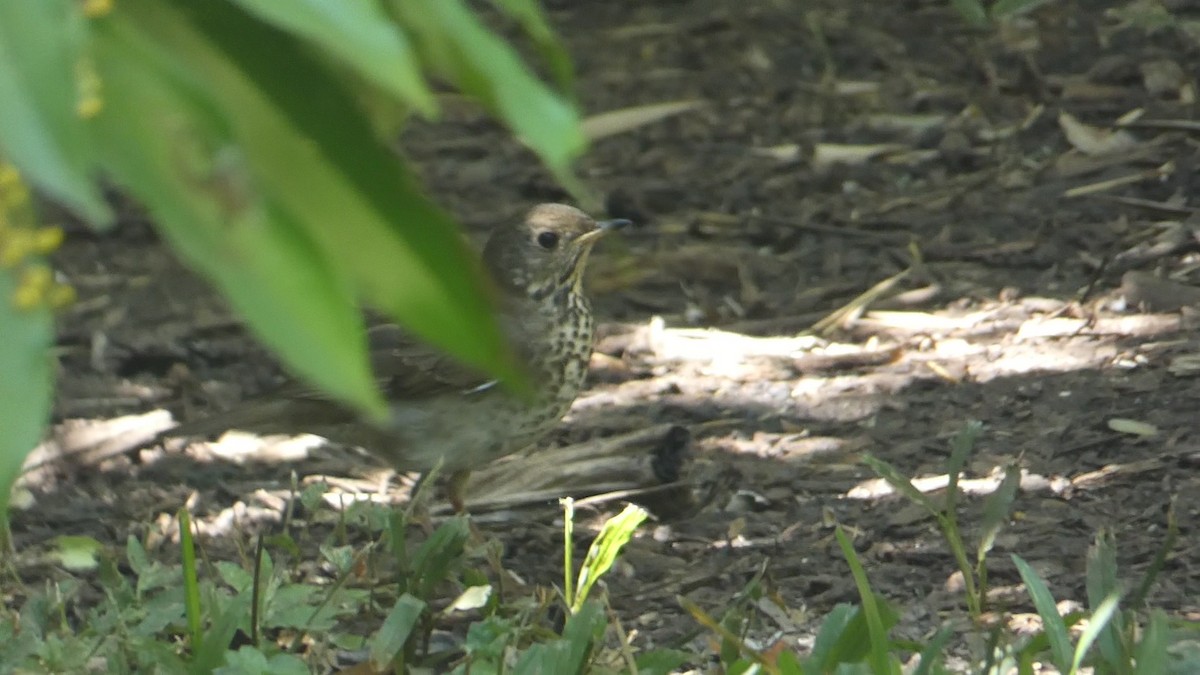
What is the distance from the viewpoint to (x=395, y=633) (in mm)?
3334

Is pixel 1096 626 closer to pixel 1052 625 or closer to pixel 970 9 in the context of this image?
pixel 1052 625

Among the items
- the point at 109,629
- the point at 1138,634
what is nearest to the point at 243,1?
the point at 109,629

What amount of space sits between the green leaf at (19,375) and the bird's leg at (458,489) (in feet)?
13.3

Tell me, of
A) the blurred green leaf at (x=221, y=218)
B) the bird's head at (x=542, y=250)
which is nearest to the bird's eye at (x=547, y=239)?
the bird's head at (x=542, y=250)

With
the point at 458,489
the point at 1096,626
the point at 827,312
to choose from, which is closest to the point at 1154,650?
the point at 1096,626

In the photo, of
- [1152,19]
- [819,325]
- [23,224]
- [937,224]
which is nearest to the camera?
[23,224]

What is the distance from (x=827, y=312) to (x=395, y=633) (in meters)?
3.19

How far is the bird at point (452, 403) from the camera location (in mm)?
4930

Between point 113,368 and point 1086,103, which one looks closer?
point 113,368

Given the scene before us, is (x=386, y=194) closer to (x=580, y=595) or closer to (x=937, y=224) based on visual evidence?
(x=580, y=595)

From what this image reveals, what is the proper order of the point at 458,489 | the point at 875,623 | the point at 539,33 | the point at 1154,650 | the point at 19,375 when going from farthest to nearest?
the point at 458,489, the point at 875,623, the point at 1154,650, the point at 539,33, the point at 19,375

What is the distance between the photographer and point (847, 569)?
4277 millimetres

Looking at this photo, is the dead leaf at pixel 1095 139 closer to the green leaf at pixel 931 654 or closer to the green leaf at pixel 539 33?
the green leaf at pixel 931 654

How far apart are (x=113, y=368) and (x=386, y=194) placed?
527cm
